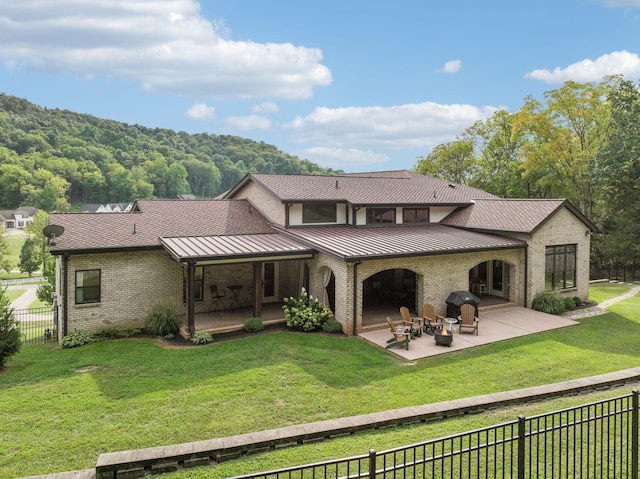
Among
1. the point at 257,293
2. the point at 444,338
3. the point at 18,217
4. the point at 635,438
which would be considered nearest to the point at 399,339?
the point at 444,338

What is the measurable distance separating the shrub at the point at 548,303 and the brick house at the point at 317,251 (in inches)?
13.9

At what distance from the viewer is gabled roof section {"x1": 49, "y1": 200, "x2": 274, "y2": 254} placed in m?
15.5

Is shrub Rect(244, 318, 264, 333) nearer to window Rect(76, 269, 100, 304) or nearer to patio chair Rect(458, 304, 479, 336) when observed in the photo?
window Rect(76, 269, 100, 304)

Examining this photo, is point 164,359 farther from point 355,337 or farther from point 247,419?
point 355,337

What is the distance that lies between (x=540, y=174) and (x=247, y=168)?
309 ft

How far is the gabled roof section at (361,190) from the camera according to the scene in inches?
801

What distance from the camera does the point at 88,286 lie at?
1517 centimetres

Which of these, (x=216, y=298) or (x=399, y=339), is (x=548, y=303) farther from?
(x=216, y=298)

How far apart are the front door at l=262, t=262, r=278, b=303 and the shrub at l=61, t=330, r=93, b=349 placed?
23.0ft

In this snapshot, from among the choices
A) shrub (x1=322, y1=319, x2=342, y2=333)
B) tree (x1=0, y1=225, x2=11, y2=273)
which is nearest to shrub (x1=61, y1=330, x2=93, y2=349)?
shrub (x1=322, y1=319, x2=342, y2=333)

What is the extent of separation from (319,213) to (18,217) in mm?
89312

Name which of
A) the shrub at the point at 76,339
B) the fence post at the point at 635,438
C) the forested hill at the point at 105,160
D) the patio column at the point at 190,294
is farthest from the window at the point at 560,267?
the forested hill at the point at 105,160

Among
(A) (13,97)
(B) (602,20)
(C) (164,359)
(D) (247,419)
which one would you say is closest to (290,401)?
(D) (247,419)

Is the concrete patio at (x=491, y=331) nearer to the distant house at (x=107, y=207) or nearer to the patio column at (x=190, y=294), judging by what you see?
the patio column at (x=190, y=294)
